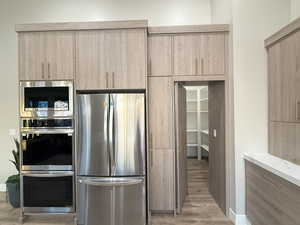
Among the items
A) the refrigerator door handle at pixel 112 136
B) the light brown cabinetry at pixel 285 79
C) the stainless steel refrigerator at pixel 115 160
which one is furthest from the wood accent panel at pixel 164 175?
the light brown cabinetry at pixel 285 79

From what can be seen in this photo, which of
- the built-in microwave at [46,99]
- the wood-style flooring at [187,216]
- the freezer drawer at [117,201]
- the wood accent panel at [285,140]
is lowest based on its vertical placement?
the wood-style flooring at [187,216]

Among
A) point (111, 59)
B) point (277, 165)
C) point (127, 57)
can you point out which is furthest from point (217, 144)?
point (111, 59)

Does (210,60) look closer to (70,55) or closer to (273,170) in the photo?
(273,170)

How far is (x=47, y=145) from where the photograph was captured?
3.14 meters

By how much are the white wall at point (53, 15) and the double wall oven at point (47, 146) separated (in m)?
1.48

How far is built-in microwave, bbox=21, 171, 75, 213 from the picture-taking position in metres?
3.15

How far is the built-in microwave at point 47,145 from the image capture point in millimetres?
3131

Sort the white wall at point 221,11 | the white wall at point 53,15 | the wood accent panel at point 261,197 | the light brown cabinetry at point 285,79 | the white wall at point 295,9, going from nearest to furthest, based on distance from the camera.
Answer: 1. the wood accent panel at point 261,197
2. the light brown cabinetry at point 285,79
3. the white wall at point 295,9
4. the white wall at point 221,11
5. the white wall at point 53,15

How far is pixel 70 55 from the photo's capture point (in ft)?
10.4

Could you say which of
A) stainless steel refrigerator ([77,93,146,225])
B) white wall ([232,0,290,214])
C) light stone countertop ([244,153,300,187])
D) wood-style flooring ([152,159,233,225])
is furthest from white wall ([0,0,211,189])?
wood-style flooring ([152,159,233,225])

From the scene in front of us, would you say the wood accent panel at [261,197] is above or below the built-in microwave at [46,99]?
below

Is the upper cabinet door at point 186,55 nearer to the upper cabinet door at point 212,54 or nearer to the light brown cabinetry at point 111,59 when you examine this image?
the upper cabinet door at point 212,54

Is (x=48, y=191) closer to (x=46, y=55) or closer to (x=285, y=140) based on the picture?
(x=46, y=55)

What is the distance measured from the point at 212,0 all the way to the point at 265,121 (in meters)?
2.44
